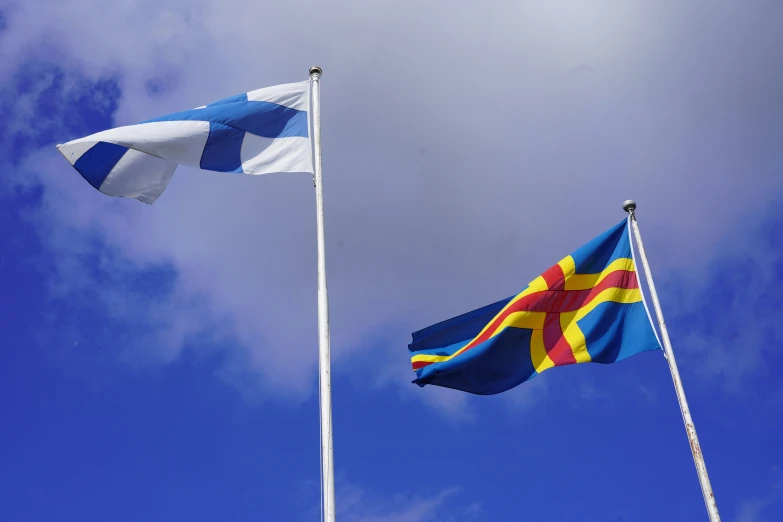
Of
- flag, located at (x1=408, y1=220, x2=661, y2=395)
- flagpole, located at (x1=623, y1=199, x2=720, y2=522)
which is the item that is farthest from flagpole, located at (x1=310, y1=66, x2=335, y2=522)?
flagpole, located at (x1=623, y1=199, x2=720, y2=522)

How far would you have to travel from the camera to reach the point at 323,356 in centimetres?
1354

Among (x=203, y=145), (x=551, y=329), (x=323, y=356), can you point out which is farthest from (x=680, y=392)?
(x=203, y=145)

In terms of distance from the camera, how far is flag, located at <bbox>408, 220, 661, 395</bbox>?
1731 cm

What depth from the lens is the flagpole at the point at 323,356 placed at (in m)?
12.3

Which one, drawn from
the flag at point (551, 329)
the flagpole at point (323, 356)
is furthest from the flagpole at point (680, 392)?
the flagpole at point (323, 356)

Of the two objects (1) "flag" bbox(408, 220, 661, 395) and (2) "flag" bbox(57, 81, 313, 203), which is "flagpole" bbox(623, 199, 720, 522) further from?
(2) "flag" bbox(57, 81, 313, 203)

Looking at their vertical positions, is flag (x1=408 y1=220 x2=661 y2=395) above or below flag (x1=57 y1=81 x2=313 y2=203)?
below

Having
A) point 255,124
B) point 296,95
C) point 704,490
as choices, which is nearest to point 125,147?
point 255,124

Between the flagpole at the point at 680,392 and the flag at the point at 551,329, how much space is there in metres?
0.61

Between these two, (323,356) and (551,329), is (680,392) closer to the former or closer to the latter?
(551,329)

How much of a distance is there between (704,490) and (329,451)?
630 cm

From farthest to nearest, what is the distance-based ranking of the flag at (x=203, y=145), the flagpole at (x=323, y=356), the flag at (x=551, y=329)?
the flag at (x=551, y=329), the flag at (x=203, y=145), the flagpole at (x=323, y=356)

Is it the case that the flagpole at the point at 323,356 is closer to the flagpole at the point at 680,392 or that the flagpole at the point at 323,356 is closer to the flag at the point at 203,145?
the flag at the point at 203,145

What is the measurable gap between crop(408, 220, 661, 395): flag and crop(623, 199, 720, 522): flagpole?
0.61 metres
